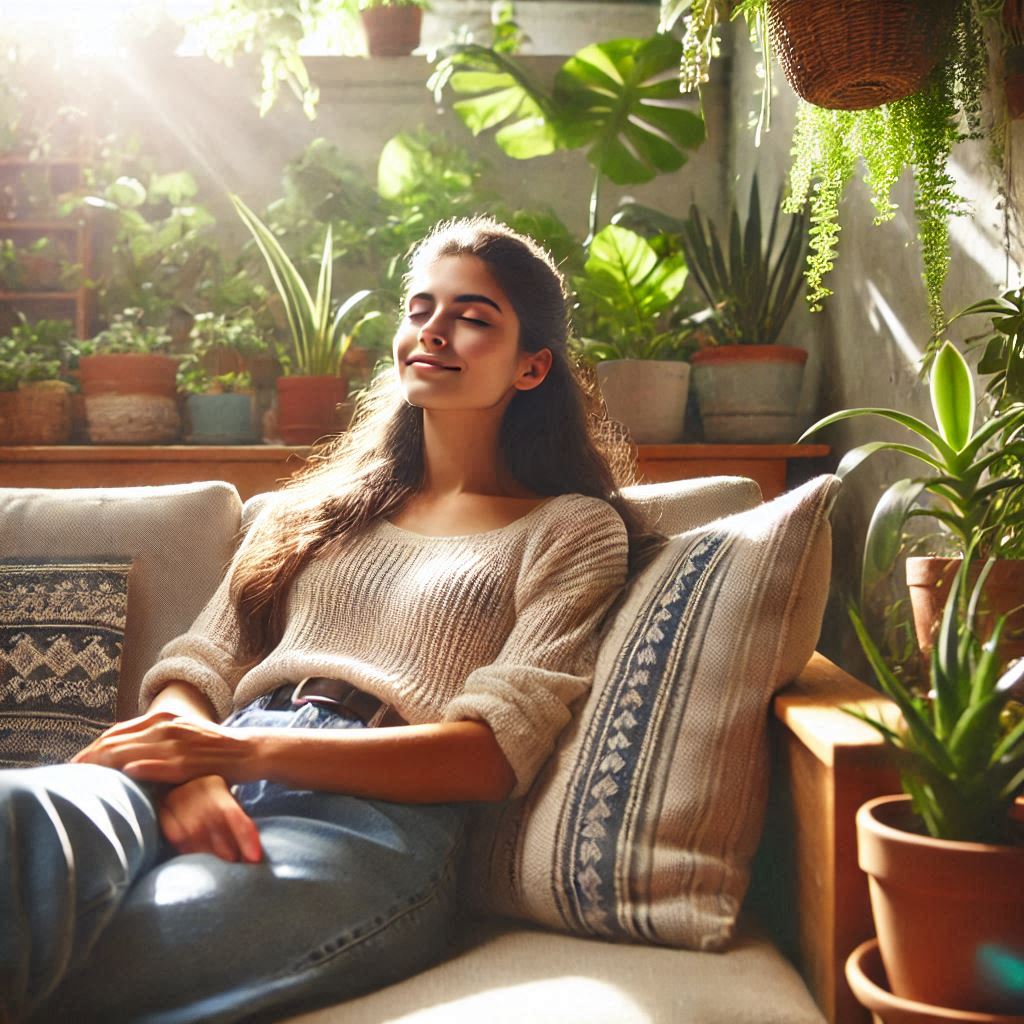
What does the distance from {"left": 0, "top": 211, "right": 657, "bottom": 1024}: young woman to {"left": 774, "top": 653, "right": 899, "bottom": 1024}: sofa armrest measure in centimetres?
27

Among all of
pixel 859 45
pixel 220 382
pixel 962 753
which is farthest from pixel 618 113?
pixel 962 753

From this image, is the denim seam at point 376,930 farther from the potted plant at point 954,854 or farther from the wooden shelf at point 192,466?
the wooden shelf at point 192,466

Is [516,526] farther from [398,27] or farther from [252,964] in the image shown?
[398,27]

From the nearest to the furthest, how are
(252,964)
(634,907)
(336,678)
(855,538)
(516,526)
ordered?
(252,964) < (634,907) < (336,678) < (516,526) < (855,538)

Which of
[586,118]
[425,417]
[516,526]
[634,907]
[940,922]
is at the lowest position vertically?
[634,907]

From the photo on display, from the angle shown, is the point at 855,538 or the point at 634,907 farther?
the point at 855,538

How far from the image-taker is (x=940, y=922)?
2.80ft

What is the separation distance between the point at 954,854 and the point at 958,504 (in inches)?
26.0

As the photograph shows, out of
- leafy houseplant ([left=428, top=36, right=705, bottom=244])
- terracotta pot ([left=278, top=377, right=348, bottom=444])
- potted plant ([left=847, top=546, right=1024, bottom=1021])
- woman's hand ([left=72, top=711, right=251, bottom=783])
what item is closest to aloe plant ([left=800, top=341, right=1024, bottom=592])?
potted plant ([left=847, top=546, right=1024, bottom=1021])

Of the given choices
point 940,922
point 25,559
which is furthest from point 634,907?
point 25,559

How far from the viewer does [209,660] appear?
1.49 meters

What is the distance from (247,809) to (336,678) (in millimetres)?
190

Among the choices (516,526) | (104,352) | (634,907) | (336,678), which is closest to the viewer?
(634,907)

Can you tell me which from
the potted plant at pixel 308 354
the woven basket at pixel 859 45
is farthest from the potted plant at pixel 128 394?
the woven basket at pixel 859 45
